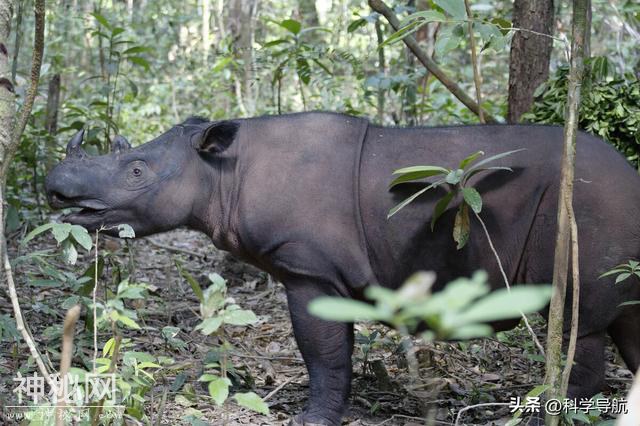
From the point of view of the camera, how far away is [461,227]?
167 inches

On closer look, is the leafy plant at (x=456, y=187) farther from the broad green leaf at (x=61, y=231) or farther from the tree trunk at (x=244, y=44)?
the tree trunk at (x=244, y=44)

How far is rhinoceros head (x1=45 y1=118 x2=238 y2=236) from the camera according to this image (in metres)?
4.77

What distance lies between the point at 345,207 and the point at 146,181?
1184 mm

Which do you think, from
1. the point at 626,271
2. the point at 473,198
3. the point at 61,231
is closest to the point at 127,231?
the point at 61,231

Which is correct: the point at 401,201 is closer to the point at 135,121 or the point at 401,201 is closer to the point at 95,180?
the point at 95,180

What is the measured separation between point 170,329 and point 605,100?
329cm

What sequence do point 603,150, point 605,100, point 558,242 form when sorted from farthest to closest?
point 605,100
point 603,150
point 558,242

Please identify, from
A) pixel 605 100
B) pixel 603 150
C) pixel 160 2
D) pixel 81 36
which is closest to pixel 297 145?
pixel 603 150

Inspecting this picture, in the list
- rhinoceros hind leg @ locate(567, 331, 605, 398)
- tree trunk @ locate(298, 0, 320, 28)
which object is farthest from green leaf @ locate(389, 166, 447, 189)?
tree trunk @ locate(298, 0, 320, 28)

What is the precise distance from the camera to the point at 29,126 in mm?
8070

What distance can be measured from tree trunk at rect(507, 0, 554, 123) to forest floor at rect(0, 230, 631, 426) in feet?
5.74

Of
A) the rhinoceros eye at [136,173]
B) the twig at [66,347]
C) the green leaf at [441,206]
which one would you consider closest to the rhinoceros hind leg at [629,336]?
the green leaf at [441,206]

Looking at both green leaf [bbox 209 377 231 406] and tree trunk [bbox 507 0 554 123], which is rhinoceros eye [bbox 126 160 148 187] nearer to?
green leaf [bbox 209 377 231 406]

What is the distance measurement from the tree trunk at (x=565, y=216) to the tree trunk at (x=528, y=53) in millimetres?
2948
